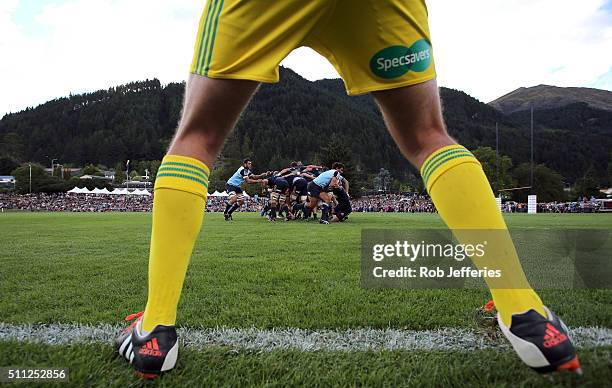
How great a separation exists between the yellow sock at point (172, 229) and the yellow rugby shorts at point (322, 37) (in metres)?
0.32

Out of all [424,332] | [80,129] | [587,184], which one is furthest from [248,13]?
[80,129]

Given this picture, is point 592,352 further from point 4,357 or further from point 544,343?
point 4,357

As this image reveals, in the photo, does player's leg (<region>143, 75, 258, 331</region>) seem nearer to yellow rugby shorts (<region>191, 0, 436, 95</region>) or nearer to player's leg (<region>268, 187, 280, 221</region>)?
yellow rugby shorts (<region>191, 0, 436, 95</region>)

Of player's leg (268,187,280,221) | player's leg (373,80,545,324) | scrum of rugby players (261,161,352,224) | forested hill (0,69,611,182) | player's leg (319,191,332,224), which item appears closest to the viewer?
player's leg (373,80,545,324)

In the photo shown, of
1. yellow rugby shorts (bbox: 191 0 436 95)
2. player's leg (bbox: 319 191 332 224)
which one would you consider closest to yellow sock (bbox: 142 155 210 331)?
yellow rugby shorts (bbox: 191 0 436 95)

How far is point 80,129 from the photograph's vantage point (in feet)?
424

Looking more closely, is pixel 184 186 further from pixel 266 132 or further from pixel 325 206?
pixel 266 132

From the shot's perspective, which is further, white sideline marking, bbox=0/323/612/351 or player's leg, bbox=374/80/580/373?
white sideline marking, bbox=0/323/612/351

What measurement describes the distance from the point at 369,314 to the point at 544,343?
0.82 meters

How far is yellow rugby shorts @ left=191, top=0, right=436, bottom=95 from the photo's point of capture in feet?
4.01

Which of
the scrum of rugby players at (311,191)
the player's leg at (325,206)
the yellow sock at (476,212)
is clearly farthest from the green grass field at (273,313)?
the scrum of rugby players at (311,191)

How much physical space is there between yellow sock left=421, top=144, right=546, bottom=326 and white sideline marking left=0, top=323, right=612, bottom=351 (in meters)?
0.29

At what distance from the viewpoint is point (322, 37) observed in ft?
4.69

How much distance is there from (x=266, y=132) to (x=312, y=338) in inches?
4567
